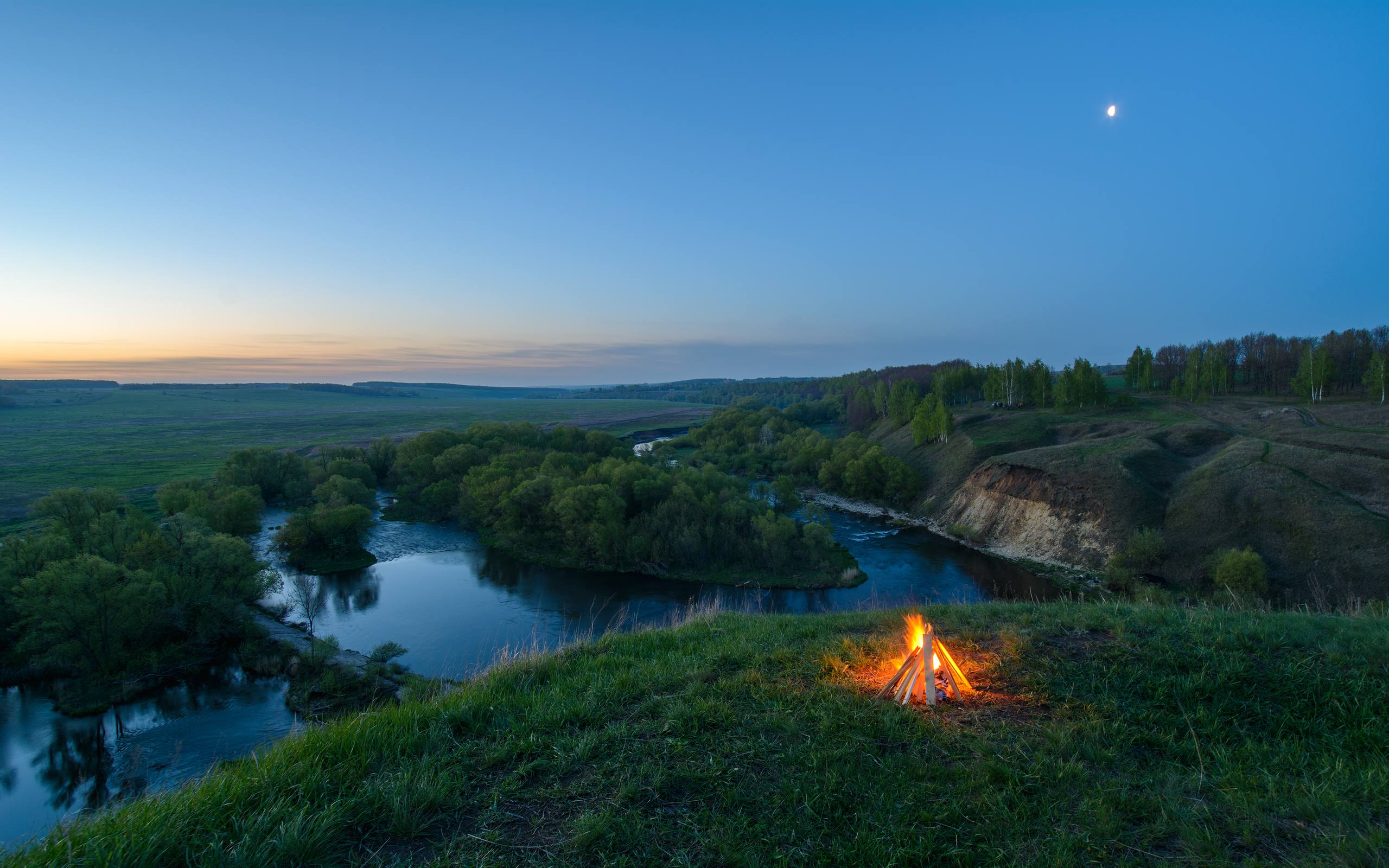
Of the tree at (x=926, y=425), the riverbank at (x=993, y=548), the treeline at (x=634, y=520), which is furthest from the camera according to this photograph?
the tree at (x=926, y=425)

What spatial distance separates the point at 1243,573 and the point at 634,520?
34.8 metres

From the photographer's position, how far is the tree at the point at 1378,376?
5072 cm

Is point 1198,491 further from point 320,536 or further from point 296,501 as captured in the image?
point 296,501

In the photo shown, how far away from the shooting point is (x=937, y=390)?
81688 millimetres

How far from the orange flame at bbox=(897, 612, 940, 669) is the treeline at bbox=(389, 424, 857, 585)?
27.3 m

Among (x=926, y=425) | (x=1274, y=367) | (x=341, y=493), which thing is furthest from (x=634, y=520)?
(x=1274, y=367)

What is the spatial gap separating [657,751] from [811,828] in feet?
5.11

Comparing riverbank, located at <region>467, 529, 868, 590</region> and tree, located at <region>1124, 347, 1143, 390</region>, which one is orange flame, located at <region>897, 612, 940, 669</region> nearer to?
riverbank, located at <region>467, 529, 868, 590</region>

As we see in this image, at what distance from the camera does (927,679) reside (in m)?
5.70

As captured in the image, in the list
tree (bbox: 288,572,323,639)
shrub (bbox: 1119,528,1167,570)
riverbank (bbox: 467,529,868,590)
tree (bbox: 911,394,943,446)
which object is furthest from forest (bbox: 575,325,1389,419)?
tree (bbox: 288,572,323,639)

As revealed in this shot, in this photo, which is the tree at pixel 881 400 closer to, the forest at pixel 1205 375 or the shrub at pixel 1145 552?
the forest at pixel 1205 375

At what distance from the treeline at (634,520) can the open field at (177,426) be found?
1114 inches

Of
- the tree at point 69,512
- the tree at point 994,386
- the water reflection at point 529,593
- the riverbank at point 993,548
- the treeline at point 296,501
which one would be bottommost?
the water reflection at point 529,593

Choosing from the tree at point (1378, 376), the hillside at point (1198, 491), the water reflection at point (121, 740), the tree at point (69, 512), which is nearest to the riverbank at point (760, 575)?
the hillside at point (1198, 491)
